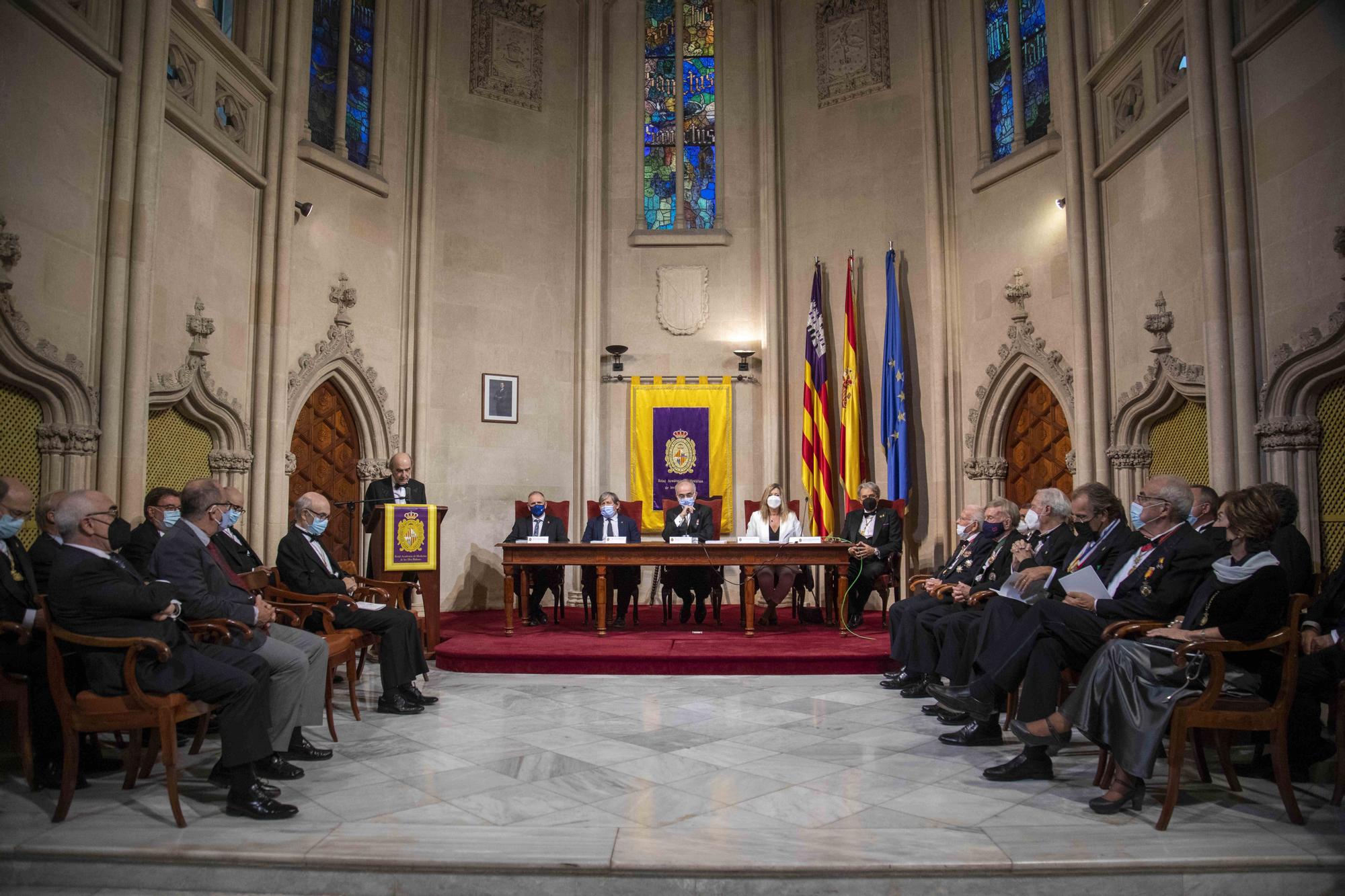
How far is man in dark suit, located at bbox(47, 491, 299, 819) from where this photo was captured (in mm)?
3402

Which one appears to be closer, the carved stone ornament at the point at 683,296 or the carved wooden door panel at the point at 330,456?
the carved wooden door panel at the point at 330,456

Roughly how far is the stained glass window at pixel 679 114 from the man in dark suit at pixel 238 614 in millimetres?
7809

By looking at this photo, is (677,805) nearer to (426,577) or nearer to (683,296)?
(426,577)

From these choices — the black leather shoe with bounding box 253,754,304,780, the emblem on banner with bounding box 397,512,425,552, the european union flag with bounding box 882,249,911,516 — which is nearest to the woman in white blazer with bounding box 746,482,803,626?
the european union flag with bounding box 882,249,911,516

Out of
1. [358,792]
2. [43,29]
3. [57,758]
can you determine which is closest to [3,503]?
[57,758]

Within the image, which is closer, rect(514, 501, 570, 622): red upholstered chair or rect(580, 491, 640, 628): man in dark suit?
rect(580, 491, 640, 628): man in dark suit

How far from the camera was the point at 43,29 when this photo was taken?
223 inches

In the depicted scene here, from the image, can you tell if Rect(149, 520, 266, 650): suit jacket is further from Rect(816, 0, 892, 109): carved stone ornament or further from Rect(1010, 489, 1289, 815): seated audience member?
Rect(816, 0, 892, 109): carved stone ornament

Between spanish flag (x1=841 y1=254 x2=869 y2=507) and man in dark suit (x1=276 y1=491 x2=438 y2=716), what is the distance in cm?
568

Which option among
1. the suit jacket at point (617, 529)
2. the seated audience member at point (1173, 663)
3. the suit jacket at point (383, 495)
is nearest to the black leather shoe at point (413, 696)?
the suit jacket at point (383, 495)

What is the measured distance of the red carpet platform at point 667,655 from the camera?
21.3 feet

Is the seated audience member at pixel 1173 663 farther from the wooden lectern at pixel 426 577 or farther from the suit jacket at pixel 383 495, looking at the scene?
the suit jacket at pixel 383 495

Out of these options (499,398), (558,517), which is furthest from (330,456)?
(558,517)

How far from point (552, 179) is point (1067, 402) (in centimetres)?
617
